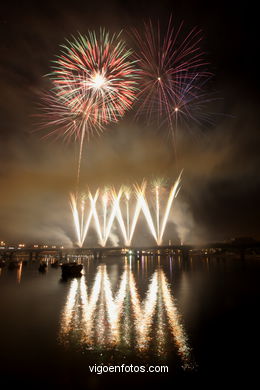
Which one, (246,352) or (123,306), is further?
(123,306)

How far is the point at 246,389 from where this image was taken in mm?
12625

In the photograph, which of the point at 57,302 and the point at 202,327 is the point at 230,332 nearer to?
the point at 202,327

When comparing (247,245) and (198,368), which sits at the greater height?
(247,245)

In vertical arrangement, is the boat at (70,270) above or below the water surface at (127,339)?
above

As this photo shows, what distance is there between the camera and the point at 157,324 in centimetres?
2284

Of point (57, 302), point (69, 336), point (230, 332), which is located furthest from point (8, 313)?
point (230, 332)

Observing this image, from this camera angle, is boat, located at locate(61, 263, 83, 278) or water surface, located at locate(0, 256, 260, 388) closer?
water surface, located at locate(0, 256, 260, 388)

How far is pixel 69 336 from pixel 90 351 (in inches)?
153

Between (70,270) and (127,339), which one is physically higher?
(70,270)

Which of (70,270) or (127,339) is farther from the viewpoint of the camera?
(70,270)

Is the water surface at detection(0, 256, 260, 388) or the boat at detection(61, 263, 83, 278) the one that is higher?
the boat at detection(61, 263, 83, 278)

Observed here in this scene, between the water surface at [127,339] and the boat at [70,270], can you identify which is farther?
the boat at [70,270]

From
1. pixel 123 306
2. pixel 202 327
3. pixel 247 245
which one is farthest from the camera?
pixel 247 245

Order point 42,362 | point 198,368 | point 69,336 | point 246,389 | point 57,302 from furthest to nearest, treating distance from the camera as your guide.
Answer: point 57,302 → point 69,336 → point 42,362 → point 198,368 → point 246,389
